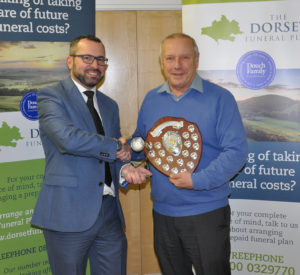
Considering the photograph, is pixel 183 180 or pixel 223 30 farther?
pixel 223 30

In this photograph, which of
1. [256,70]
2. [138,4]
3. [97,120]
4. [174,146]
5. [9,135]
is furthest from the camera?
[138,4]

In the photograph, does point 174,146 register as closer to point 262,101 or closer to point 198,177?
point 198,177

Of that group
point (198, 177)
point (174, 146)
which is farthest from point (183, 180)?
point (174, 146)

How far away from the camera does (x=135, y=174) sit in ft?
8.55

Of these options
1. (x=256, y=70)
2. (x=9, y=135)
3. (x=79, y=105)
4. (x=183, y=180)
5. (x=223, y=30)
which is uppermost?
(x=223, y=30)

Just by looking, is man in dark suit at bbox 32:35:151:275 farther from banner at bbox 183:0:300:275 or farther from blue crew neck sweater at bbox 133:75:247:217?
banner at bbox 183:0:300:275

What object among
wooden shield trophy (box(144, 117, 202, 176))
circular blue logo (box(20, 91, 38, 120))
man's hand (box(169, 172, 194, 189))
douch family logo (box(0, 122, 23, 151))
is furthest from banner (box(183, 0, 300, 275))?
douch family logo (box(0, 122, 23, 151))

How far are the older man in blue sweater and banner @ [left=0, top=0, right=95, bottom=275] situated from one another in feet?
3.69

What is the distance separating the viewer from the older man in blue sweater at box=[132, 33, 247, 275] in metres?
2.40

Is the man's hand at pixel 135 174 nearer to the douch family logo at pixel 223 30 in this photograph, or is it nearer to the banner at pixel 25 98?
the banner at pixel 25 98

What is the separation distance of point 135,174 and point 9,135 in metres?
1.21

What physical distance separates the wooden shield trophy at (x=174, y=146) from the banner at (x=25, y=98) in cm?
126

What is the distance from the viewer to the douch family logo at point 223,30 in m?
3.23

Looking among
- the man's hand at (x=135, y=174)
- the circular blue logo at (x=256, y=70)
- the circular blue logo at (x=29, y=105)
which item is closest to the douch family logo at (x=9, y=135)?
the circular blue logo at (x=29, y=105)
